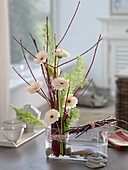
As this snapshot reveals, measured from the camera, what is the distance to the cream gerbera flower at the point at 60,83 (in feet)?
6.11

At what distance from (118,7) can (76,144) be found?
Answer: 414 centimetres

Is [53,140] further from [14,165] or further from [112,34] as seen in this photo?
[112,34]

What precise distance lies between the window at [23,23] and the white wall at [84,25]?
42 centimetres

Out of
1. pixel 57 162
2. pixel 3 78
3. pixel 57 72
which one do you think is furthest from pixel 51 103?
pixel 3 78

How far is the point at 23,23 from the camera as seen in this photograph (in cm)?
537

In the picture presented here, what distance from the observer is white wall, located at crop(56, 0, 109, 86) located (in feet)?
19.7

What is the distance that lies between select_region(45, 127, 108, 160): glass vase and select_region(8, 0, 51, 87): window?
281 cm

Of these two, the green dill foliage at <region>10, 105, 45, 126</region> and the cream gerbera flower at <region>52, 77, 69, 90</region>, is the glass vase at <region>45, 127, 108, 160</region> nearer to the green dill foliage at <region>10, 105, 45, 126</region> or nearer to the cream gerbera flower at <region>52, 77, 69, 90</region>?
the green dill foliage at <region>10, 105, 45, 126</region>

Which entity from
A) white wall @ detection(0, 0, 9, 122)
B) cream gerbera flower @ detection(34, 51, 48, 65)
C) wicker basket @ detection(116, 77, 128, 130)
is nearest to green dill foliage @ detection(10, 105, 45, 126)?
cream gerbera flower @ detection(34, 51, 48, 65)

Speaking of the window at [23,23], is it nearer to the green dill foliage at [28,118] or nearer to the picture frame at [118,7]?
the picture frame at [118,7]

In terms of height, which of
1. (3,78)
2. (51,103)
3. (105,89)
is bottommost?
(105,89)

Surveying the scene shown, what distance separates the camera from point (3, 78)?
12.9 feet

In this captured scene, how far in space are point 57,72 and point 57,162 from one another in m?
0.40

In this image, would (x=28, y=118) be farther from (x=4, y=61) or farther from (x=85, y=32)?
(x=85, y=32)
